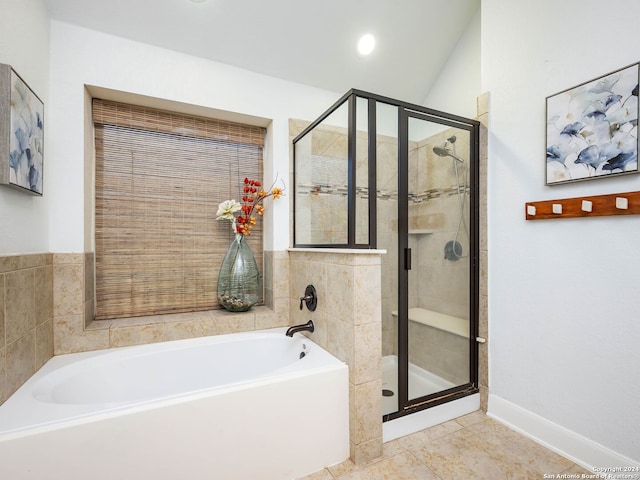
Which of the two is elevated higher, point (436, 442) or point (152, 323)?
point (152, 323)

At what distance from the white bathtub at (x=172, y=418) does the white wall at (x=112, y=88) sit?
796 millimetres

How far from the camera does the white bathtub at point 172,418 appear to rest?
1100 mm

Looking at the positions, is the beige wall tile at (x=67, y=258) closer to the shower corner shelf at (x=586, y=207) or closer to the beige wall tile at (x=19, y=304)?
the beige wall tile at (x=19, y=304)

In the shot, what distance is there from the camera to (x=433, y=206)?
78.5 inches

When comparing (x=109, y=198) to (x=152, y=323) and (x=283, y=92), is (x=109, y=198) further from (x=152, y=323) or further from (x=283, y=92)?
(x=283, y=92)

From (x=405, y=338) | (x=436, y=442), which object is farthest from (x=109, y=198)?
(x=436, y=442)

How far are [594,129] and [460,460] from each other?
178 centimetres

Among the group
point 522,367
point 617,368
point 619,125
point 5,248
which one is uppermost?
point 619,125

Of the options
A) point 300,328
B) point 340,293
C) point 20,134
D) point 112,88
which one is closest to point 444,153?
point 340,293

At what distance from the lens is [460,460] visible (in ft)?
5.20

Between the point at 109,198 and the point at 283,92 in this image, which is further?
the point at 283,92

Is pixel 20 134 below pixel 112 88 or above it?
below

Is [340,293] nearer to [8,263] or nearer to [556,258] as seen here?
[556,258]

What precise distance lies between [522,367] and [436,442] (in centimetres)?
68
